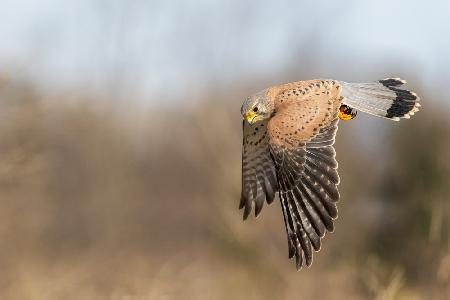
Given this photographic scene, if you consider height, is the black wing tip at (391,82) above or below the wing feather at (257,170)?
above

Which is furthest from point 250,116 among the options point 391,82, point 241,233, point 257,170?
point 241,233

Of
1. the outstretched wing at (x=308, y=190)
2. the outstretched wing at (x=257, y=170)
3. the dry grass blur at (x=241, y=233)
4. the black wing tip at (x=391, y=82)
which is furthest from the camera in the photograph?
the dry grass blur at (x=241, y=233)

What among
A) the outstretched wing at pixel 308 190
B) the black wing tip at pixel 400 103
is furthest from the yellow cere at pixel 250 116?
the black wing tip at pixel 400 103

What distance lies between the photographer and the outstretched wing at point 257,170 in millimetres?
7402

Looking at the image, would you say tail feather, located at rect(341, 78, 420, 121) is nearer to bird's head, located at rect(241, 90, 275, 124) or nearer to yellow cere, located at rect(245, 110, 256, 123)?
bird's head, located at rect(241, 90, 275, 124)

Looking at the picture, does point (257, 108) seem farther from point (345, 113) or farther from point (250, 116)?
point (345, 113)

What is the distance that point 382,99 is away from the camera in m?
7.54

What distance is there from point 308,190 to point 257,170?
95 cm

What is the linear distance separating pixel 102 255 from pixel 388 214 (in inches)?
197

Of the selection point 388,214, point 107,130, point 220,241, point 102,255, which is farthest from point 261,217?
point 107,130

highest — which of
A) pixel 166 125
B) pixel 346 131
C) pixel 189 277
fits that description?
pixel 346 131

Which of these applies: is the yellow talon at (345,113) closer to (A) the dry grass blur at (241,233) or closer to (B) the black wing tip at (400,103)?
(B) the black wing tip at (400,103)

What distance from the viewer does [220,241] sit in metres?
12.3

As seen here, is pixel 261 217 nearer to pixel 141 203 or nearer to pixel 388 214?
pixel 388 214
